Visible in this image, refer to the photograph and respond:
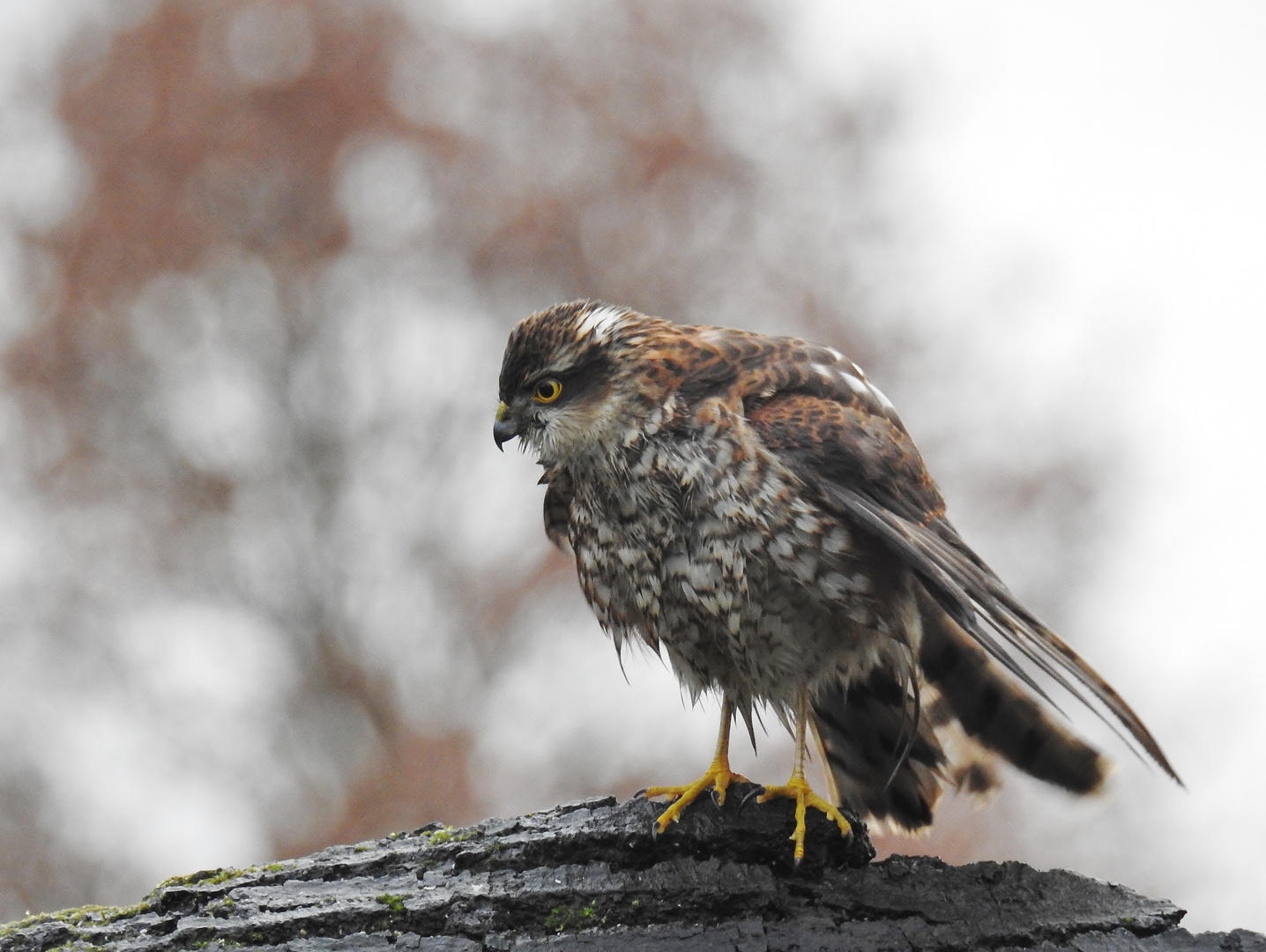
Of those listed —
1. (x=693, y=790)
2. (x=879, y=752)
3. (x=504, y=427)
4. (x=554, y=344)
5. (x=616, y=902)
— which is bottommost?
(x=616, y=902)

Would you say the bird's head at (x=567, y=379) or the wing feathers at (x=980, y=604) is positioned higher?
the bird's head at (x=567, y=379)

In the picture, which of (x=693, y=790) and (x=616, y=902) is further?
(x=693, y=790)

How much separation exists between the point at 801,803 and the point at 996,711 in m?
0.69

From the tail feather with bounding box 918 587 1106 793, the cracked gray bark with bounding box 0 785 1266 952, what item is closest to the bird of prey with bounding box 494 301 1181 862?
the tail feather with bounding box 918 587 1106 793

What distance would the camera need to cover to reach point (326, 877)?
114 inches

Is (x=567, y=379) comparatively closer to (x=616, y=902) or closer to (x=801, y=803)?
(x=801, y=803)

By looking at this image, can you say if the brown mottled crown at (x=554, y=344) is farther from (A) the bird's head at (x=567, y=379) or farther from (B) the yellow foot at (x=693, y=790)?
(B) the yellow foot at (x=693, y=790)

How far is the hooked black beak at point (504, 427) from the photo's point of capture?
144 inches

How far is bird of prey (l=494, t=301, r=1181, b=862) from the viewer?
10.4ft

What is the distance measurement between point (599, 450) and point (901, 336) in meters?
8.82

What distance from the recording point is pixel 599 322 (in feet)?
12.1

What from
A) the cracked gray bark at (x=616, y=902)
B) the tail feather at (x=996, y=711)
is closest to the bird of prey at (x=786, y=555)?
the tail feather at (x=996, y=711)

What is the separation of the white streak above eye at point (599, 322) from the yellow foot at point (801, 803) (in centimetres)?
136

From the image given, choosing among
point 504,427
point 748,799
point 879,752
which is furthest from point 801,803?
point 504,427
